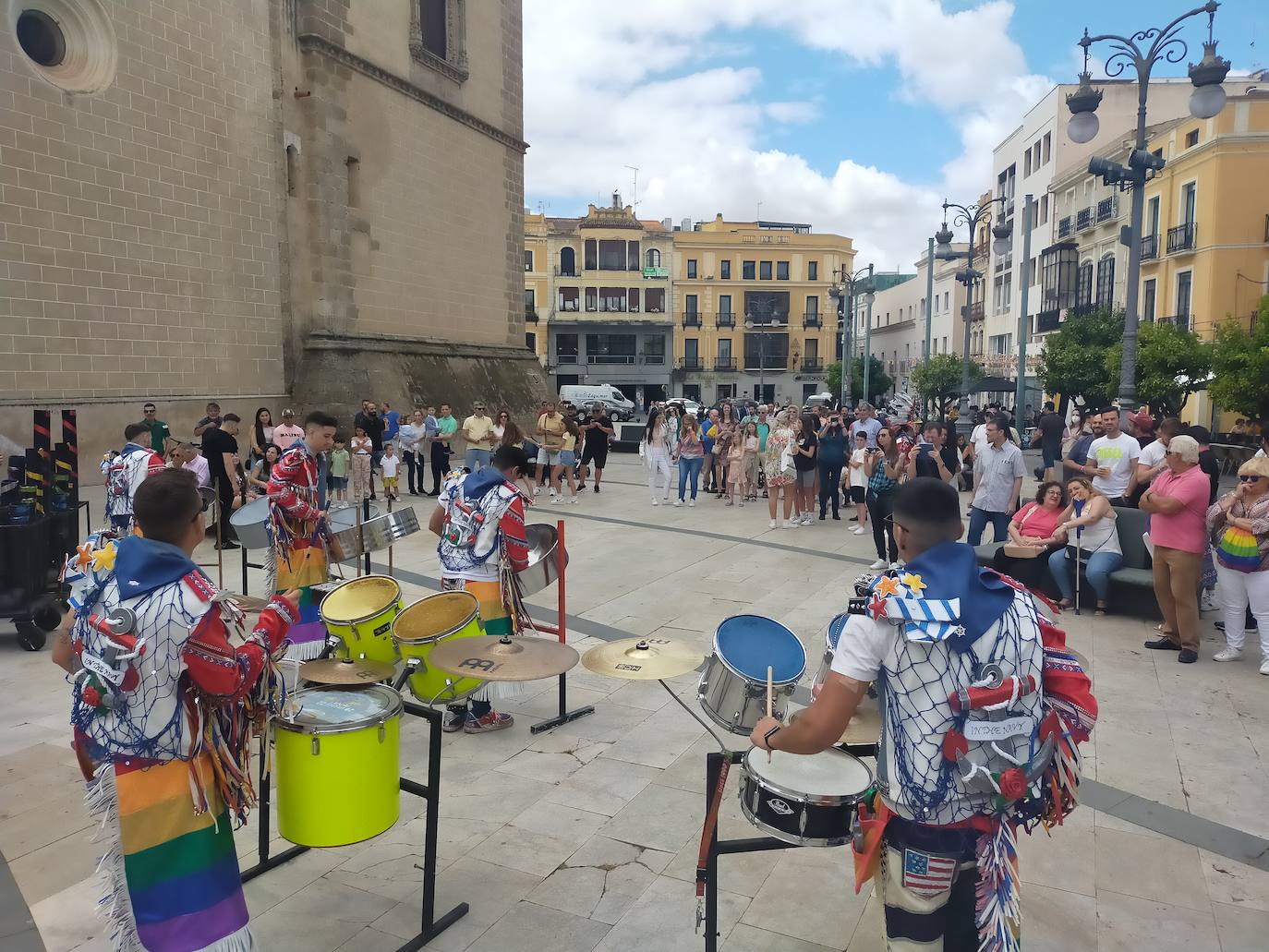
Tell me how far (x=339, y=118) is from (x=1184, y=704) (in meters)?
18.3

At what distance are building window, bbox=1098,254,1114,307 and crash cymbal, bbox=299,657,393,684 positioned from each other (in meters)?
37.0

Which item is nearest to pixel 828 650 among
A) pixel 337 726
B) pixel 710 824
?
pixel 710 824

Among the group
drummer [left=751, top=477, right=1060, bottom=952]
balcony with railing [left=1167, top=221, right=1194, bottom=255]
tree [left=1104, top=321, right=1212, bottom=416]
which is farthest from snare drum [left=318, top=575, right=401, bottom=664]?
balcony with railing [left=1167, top=221, right=1194, bottom=255]

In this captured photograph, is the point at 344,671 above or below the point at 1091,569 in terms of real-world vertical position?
above

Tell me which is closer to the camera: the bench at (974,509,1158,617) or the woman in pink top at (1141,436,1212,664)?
the woman in pink top at (1141,436,1212,664)

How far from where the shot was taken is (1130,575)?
801 cm

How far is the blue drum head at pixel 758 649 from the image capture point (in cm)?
324

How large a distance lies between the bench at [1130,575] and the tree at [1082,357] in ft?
62.6

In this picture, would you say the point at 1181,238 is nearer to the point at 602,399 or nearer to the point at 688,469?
the point at 688,469

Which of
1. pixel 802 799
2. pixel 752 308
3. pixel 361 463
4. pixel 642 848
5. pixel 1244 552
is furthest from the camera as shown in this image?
pixel 752 308

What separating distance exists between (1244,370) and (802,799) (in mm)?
21112

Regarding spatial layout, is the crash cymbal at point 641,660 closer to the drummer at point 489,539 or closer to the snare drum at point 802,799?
the snare drum at point 802,799

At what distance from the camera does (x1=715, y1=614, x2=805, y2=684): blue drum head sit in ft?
10.6

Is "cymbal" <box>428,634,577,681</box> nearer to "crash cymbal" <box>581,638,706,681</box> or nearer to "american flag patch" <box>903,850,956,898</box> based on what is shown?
"crash cymbal" <box>581,638,706,681</box>
